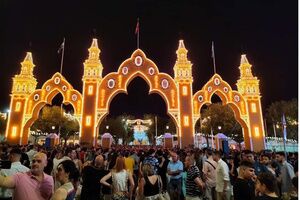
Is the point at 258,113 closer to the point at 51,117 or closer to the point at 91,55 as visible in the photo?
the point at 91,55

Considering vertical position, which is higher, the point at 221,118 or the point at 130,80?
the point at 130,80

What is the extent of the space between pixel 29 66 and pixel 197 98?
83.9ft

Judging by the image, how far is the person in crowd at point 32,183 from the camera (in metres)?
3.23

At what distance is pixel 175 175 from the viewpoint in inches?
310

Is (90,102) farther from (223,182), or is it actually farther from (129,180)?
(129,180)

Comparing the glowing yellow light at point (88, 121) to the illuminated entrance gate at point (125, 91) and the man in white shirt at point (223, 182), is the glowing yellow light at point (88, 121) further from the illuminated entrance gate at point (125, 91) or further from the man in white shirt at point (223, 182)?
the man in white shirt at point (223, 182)

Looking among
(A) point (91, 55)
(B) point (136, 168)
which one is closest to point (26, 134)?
(A) point (91, 55)

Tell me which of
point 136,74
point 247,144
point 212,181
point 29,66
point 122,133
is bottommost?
point 212,181

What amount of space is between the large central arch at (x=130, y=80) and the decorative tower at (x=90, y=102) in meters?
0.75

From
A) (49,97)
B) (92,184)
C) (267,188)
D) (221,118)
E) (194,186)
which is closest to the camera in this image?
(267,188)

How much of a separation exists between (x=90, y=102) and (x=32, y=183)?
88.9ft

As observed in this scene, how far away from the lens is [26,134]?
31078 millimetres

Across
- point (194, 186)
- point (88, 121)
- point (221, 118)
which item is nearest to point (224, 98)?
point (221, 118)

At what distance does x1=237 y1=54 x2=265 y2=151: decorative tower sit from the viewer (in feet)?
99.0
